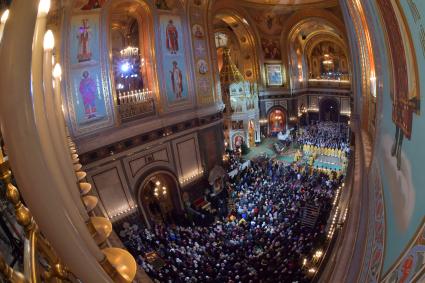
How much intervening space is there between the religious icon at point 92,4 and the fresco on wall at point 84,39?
289mm

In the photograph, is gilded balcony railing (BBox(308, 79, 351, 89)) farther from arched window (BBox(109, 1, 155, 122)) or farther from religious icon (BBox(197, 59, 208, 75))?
arched window (BBox(109, 1, 155, 122))

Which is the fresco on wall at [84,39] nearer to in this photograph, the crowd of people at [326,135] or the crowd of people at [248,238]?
the crowd of people at [248,238]

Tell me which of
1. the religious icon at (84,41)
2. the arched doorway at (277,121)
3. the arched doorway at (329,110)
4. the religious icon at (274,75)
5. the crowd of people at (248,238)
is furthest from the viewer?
the arched doorway at (329,110)

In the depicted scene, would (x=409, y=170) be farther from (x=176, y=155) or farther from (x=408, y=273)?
(x=176, y=155)

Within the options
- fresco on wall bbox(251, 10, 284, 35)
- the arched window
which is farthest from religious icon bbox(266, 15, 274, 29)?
the arched window

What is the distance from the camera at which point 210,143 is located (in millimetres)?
17594

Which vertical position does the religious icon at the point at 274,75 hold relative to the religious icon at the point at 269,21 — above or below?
below

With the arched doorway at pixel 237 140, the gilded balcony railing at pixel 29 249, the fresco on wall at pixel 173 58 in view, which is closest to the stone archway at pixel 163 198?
the fresco on wall at pixel 173 58

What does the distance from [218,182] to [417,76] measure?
50.6 ft

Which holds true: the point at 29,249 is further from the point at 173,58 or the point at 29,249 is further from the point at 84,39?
the point at 173,58

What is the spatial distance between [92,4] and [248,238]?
36.2 feet

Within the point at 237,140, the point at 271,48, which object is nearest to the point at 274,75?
the point at 271,48

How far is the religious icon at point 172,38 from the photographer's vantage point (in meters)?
15.0

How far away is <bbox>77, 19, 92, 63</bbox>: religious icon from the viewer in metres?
11.6
